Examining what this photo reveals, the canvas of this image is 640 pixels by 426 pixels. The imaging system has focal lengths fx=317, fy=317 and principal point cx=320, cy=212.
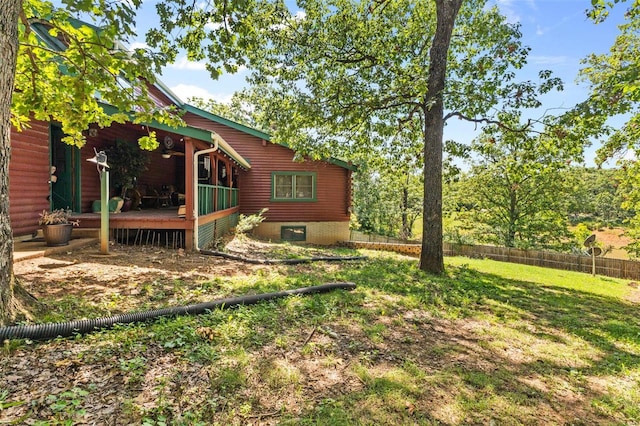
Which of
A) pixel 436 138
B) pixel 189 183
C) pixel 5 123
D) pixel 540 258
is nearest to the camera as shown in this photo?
pixel 5 123

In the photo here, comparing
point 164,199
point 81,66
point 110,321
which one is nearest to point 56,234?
point 81,66

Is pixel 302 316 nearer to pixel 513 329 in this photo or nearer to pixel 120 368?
pixel 120 368

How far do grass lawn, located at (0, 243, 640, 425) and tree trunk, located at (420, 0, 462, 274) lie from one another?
3027mm

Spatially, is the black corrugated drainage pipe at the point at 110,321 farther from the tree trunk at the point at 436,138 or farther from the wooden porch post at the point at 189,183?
the tree trunk at the point at 436,138

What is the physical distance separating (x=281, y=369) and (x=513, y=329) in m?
3.40

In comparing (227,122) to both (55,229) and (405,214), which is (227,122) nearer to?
(55,229)

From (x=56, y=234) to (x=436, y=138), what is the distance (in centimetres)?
812

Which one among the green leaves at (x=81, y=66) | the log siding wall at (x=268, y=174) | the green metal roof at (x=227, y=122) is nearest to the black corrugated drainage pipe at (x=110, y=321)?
the green leaves at (x=81, y=66)

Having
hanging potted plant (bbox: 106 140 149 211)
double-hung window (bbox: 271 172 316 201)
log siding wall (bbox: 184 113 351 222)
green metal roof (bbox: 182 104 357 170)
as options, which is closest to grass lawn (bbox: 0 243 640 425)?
hanging potted plant (bbox: 106 140 149 211)

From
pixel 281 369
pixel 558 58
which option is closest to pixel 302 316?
pixel 281 369

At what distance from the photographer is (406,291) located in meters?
5.80

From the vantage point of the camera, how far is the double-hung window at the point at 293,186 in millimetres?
14461

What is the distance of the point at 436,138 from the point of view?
25.1ft

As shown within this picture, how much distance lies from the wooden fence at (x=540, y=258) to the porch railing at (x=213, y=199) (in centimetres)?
658
